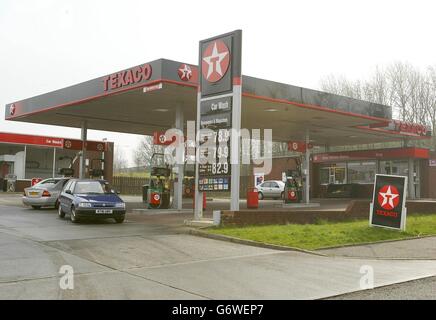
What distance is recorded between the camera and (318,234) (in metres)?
12.8

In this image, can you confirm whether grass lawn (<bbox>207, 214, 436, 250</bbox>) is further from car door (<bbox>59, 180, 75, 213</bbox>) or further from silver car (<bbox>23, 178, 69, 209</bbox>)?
silver car (<bbox>23, 178, 69, 209</bbox>)

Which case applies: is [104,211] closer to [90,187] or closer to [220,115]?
[90,187]

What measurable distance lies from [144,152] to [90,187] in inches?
2088

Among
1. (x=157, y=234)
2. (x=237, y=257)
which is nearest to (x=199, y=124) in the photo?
(x=157, y=234)

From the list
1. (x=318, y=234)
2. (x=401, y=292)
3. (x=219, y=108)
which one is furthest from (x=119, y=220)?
(x=401, y=292)

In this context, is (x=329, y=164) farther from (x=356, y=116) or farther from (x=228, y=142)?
(x=228, y=142)

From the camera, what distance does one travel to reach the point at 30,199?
21359mm

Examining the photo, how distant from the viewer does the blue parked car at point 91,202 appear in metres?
15.4

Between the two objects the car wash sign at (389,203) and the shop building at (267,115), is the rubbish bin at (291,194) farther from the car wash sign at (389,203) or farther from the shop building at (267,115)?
the car wash sign at (389,203)

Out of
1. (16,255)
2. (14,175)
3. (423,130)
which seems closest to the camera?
(16,255)

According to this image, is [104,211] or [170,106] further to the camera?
[170,106]

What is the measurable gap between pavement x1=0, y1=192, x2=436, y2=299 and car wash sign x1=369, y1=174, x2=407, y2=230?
4.04 meters
